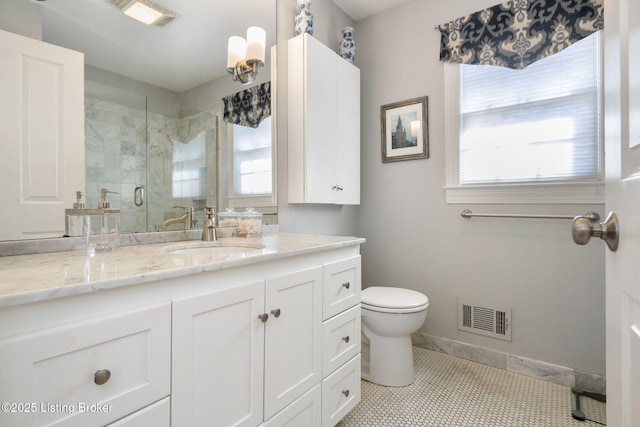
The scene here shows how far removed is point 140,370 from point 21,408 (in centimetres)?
20

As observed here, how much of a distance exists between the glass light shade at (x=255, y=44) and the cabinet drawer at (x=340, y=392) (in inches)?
64.6

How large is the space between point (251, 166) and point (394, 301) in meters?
1.13

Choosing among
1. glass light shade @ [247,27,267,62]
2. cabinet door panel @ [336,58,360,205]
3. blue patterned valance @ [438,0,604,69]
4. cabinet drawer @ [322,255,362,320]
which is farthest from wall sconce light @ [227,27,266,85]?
blue patterned valance @ [438,0,604,69]

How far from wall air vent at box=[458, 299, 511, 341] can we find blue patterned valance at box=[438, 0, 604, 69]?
1.53m

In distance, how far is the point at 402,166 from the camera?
7.92 ft

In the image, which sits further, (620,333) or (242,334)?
(242,334)

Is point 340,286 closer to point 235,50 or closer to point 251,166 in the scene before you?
point 251,166

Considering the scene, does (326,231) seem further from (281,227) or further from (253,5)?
(253,5)

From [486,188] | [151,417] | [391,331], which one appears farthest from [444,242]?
[151,417]

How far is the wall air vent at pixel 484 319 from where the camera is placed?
2.00 m

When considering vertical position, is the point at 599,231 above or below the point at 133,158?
below

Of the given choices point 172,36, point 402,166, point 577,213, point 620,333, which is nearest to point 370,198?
point 402,166

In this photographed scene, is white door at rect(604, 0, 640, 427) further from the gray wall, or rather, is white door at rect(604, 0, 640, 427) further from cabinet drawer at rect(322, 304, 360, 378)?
the gray wall

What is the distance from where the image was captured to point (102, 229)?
3.66 feet
